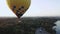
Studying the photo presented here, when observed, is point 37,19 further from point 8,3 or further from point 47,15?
point 8,3

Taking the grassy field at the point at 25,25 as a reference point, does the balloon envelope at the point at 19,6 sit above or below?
above

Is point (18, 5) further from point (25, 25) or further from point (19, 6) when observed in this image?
point (25, 25)

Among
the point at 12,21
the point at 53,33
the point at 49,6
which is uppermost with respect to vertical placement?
the point at 49,6

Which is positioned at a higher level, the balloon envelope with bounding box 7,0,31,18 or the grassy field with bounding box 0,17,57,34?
the balloon envelope with bounding box 7,0,31,18

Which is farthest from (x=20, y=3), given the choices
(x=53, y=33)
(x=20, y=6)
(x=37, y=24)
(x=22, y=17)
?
(x=53, y=33)

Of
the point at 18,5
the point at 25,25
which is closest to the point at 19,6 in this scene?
the point at 18,5

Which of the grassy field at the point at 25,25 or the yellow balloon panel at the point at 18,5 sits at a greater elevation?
the yellow balloon panel at the point at 18,5
